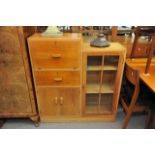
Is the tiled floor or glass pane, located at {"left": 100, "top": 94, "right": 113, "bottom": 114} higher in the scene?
glass pane, located at {"left": 100, "top": 94, "right": 113, "bottom": 114}

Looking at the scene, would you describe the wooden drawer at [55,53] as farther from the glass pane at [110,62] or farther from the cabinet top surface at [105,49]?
the glass pane at [110,62]

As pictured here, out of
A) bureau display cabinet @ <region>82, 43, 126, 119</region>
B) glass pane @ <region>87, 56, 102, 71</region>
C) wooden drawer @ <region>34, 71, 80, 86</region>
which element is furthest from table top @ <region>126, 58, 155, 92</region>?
wooden drawer @ <region>34, 71, 80, 86</region>

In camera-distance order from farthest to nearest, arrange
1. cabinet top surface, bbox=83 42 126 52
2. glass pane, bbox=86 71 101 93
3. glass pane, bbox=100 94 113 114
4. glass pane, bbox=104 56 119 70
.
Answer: glass pane, bbox=100 94 113 114
glass pane, bbox=86 71 101 93
glass pane, bbox=104 56 119 70
cabinet top surface, bbox=83 42 126 52

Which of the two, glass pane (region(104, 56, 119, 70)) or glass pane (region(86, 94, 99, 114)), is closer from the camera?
glass pane (region(104, 56, 119, 70))

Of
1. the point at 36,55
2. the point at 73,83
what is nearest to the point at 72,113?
the point at 73,83

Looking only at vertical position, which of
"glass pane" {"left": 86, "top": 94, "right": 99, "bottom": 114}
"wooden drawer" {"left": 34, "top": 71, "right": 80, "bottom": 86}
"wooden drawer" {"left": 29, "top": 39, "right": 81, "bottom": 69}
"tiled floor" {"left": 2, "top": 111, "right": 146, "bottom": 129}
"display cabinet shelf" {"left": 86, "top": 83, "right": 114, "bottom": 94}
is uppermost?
"wooden drawer" {"left": 29, "top": 39, "right": 81, "bottom": 69}

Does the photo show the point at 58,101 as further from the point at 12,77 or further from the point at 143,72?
the point at 143,72

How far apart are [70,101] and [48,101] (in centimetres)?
26

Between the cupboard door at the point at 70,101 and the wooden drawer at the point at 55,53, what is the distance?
30cm

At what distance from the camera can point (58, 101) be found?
171cm

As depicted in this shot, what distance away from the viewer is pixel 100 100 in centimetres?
186

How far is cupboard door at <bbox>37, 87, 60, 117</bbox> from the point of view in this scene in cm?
163

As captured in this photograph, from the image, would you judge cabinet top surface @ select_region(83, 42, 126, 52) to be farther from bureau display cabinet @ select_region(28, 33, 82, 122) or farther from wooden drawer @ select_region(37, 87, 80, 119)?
wooden drawer @ select_region(37, 87, 80, 119)

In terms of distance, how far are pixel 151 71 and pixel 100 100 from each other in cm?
69
